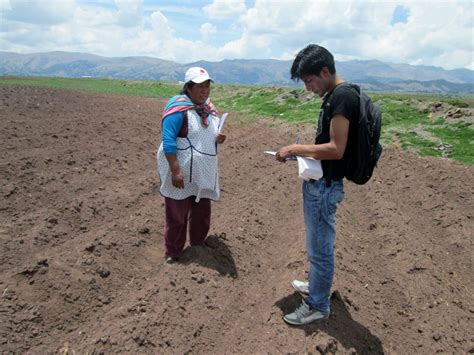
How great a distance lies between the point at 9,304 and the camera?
3680mm

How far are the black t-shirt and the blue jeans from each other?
0.38 ft

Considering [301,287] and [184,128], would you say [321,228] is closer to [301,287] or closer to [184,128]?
[301,287]

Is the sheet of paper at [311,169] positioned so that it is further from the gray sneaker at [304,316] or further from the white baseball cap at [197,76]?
the white baseball cap at [197,76]

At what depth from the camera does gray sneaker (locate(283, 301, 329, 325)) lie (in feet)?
11.6

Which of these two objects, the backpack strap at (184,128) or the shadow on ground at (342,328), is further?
the backpack strap at (184,128)

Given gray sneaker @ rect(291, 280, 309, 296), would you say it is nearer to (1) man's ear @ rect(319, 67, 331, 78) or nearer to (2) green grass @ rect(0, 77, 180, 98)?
(1) man's ear @ rect(319, 67, 331, 78)

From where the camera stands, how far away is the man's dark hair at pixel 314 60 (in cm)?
287

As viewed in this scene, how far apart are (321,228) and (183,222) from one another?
69.6 inches

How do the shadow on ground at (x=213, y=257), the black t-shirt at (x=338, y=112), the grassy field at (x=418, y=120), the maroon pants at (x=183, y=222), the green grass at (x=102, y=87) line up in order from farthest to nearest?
1. the green grass at (x=102, y=87)
2. the grassy field at (x=418, y=120)
3. the shadow on ground at (x=213, y=257)
4. the maroon pants at (x=183, y=222)
5. the black t-shirt at (x=338, y=112)

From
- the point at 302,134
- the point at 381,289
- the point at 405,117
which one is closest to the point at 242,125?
the point at 302,134

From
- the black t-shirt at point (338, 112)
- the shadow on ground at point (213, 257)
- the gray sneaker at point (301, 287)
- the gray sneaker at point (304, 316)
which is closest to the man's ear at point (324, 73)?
the black t-shirt at point (338, 112)

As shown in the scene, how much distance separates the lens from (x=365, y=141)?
2912mm

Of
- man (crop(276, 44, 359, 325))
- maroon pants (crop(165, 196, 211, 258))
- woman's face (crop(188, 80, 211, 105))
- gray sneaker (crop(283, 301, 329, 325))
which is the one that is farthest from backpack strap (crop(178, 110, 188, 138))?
gray sneaker (crop(283, 301, 329, 325))

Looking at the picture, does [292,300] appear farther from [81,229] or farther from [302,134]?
[302,134]
